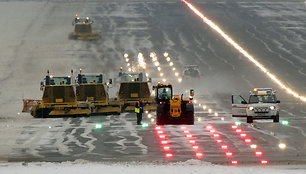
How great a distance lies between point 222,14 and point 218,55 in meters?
24.9

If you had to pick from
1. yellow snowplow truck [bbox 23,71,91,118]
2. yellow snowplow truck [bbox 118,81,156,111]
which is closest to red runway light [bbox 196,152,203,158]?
yellow snowplow truck [bbox 23,71,91,118]

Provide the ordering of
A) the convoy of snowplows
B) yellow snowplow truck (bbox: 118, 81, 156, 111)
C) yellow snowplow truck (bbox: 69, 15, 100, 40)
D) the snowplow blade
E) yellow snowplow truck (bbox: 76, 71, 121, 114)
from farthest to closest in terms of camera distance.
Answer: yellow snowplow truck (bbox: 69, 15, 100, 40) → yellow snowplow truck (bbox: 118, 81, 156, 111) → the snowplow blade → yellow snowplow truck (bbox: 76, 71, 121, 114) → the convoy of snowplows

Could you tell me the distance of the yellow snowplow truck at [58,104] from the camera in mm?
42750

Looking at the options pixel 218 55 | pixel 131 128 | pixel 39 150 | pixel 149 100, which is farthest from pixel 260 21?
pixel 39 150

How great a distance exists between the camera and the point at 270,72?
6594cm

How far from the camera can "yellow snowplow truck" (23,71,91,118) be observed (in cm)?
4275

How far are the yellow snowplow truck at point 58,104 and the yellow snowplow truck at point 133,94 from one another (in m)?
2.94

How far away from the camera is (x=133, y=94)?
45.5 meters

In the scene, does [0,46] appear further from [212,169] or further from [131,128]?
[212,169]

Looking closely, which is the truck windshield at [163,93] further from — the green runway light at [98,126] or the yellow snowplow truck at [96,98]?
the yellow snowplow truck at [96,98]

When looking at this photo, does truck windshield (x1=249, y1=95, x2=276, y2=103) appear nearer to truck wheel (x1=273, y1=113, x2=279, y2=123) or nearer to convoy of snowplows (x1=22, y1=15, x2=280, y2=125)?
convoy of snowplows (x1=22, y1=15, x2=280, y2=125)

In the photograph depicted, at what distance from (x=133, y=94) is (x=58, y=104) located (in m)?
5.31

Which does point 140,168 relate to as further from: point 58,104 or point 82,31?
point 82,31

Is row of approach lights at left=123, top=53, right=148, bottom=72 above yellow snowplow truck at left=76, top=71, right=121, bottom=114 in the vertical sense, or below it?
above
